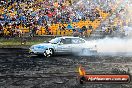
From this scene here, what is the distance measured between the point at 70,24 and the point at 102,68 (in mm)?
18902

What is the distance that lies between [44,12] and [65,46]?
13630mm

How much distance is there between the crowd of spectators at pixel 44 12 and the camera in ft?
116

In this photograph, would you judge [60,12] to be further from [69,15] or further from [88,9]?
[88,9]

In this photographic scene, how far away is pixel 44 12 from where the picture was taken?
37.2m

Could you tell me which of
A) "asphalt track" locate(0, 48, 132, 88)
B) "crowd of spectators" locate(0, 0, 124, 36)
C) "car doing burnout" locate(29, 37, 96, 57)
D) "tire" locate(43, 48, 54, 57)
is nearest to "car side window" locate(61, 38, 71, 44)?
"car doing burnout" locate(29, 37, 96, 57)

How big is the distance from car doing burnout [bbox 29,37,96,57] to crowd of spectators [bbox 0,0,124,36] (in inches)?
410

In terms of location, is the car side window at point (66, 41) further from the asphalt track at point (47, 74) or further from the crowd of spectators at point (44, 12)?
the crowd of spectators at point (44, 12)

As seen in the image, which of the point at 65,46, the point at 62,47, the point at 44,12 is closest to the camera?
the point at 62,47

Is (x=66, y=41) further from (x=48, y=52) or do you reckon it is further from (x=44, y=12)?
(x=44, y=12)

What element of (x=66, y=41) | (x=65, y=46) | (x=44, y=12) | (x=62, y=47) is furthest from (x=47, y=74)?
(x=44, y=12)

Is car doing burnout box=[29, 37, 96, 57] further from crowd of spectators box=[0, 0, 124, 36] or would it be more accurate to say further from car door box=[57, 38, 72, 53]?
crowd of spectators box=[0, 0, 124, 36]

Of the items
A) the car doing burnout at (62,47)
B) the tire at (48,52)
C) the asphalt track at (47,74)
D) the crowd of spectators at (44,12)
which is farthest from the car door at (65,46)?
the crowd of spectators at (44,12)

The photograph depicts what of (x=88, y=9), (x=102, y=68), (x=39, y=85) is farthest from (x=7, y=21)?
(x=39, y=85)

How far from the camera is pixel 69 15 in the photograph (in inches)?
1471
